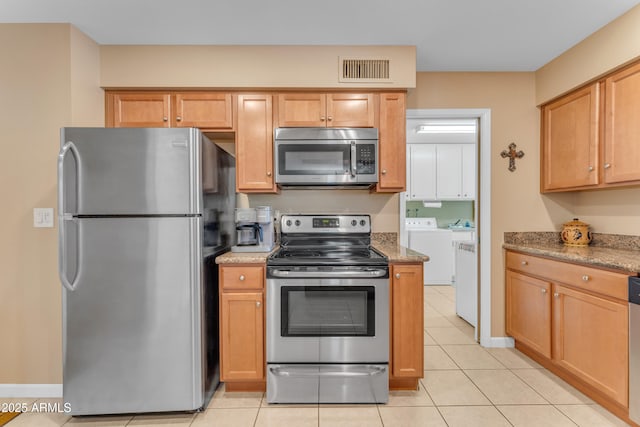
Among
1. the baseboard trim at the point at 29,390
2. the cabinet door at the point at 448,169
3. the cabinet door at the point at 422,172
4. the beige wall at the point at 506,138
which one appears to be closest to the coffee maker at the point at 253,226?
the baseboard trim at the point at 29,390

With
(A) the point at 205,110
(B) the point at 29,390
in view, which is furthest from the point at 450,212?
(B) the point at 29,390

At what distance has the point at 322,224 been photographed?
275 centimetres

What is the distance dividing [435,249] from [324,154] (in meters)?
3.35

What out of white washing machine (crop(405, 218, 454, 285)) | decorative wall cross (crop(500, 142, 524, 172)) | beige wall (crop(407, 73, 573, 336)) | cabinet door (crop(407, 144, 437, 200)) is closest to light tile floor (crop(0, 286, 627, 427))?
beige wall (crop(407, 73, 573, 336))

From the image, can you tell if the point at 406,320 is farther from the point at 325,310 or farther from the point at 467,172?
the point at 467,172

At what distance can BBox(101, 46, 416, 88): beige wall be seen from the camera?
2.50 metres

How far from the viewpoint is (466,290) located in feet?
11.4

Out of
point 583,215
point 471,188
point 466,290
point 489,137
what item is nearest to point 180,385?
point 466,290

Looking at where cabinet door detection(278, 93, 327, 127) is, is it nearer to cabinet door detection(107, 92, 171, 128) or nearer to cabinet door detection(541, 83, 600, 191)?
cabinet door detection(107, 92, 171, 128)

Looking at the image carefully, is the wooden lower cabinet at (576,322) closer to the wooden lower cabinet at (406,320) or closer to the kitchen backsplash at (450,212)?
the wooden lower cabinet at (406,320)

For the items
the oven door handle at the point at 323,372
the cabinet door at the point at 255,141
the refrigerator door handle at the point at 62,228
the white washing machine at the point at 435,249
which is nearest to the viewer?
the refrigerator door handle at the point at 62,228

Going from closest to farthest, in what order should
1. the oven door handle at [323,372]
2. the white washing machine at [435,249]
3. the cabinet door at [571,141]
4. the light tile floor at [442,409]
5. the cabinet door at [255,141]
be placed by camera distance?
the light tile floor at [442,409] → the oven door handle at [323,372] → the cabinet door at [571,141] → the cabinet door at [255,141] → the white washing machine at [435,249]

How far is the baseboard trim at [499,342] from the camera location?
Result: 9.66 feet

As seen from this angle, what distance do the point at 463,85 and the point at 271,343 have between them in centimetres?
276
